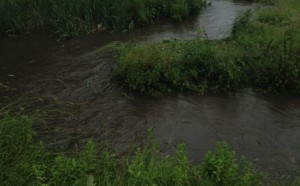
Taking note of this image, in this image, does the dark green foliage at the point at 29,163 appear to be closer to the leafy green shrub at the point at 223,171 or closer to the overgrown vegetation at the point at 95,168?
the overgrown vegetation at the point at 95,168

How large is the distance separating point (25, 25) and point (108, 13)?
7.66ft

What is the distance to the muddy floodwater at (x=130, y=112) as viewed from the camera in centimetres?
623

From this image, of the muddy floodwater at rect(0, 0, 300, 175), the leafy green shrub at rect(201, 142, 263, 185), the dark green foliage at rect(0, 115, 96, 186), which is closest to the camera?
the dark green foliage at rect(0, 115, 96, 186)

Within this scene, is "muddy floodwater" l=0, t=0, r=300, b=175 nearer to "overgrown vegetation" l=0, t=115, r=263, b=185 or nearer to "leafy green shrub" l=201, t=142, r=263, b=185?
"overgrown vegetation" l=0, t=115, r=263, b=185

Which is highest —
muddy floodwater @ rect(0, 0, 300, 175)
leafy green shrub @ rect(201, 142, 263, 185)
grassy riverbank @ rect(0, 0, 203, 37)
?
grassy riverbank @ rect(0, 0, 203, 37)

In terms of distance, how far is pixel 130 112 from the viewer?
7.29 metres

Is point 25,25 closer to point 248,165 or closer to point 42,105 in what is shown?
point 42,105

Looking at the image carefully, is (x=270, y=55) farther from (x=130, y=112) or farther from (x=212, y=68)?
(x=130, y=112)

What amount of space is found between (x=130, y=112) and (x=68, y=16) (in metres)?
5.19

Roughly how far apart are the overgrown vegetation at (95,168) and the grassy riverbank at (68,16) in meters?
6.77

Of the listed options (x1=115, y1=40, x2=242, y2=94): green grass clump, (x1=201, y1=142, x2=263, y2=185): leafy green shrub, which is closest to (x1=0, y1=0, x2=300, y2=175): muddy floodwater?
(x1=115, y1=40, x2=242, y2=94): green grass clump

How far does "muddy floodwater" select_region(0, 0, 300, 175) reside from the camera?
245 inches

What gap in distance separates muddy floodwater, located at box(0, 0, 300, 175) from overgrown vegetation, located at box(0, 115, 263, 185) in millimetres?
627

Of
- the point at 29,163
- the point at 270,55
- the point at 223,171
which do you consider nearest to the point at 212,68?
the point at 270,55
